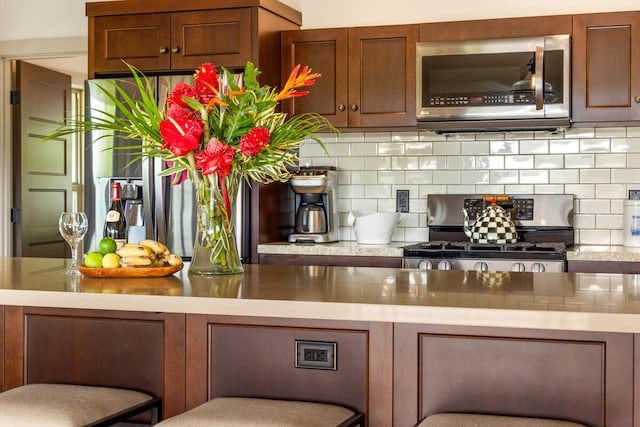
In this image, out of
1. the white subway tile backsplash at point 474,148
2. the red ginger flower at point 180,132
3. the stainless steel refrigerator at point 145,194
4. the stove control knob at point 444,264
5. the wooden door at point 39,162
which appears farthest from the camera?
the wooden door at point 39,162

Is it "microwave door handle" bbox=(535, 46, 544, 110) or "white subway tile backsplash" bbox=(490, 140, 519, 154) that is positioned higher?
"microwave door handle" bbox=(535, 46, 544, 110)

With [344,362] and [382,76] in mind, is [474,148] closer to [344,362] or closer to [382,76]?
[382,76]

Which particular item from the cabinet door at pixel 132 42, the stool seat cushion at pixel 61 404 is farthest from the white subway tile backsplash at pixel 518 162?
the stool seat cushion at pixel 61 404

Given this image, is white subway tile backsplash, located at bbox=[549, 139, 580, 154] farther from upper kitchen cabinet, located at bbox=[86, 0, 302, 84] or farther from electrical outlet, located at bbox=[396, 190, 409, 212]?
upper kitchen cabinet, located at bbox=[86, 0, 302, 84]

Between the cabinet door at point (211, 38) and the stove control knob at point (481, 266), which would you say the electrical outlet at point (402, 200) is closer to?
the stove control knob at point (481, 266)

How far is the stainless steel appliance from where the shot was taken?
4.06 m

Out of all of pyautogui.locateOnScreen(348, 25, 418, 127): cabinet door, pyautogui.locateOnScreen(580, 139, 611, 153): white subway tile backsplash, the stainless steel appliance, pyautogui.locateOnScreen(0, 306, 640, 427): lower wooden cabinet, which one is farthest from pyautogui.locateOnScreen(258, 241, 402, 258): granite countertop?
pyautogui.locateOnScreen(0, 306, 640, 427): lower wooden cabinet

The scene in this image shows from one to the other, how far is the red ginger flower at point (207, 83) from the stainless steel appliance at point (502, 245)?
199cm

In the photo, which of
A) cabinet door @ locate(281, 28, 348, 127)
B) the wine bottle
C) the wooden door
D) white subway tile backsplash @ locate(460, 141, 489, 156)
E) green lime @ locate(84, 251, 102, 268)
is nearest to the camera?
green lime @ locate(84, 251, 102, 268)

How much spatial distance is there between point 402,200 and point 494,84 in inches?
35.1

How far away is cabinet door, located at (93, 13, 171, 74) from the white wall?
1.90 ft

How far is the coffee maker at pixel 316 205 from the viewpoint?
4.68 metres

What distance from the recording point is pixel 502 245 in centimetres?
421

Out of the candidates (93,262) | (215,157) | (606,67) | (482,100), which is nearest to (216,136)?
(215,157)
